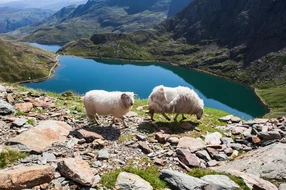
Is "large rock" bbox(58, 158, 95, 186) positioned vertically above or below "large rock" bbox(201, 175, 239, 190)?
below

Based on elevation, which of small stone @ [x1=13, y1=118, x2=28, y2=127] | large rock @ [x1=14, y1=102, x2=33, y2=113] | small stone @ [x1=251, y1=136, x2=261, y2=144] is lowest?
large rock @ [x1=14, y1=102, x2=33, y2=113]

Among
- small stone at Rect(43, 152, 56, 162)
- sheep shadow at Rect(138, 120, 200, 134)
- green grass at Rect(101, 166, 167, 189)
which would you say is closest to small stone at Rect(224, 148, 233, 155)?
sheep shadow at Rect(138, 120, 200, 134)

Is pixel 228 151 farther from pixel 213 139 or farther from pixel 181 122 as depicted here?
pixel 181 122

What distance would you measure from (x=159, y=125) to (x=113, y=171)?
5.98 m

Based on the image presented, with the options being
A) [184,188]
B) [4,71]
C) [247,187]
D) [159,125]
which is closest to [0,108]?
[159,125]

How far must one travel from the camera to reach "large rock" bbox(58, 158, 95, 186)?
24.0 ft

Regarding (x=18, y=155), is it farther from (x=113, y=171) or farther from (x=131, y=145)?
(x=131, y=145)

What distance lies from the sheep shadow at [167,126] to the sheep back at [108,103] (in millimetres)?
1252

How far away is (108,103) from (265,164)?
24.2ft

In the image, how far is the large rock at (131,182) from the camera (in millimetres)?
7375

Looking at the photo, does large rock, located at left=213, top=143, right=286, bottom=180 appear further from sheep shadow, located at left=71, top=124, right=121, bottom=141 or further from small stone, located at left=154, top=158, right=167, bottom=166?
sheep shadow, located at left=71, top=124, right=121, bottom=141

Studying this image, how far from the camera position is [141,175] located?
8.06 m

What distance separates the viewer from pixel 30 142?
9.47 m

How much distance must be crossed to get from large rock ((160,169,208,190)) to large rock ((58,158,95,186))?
2.20 meters
